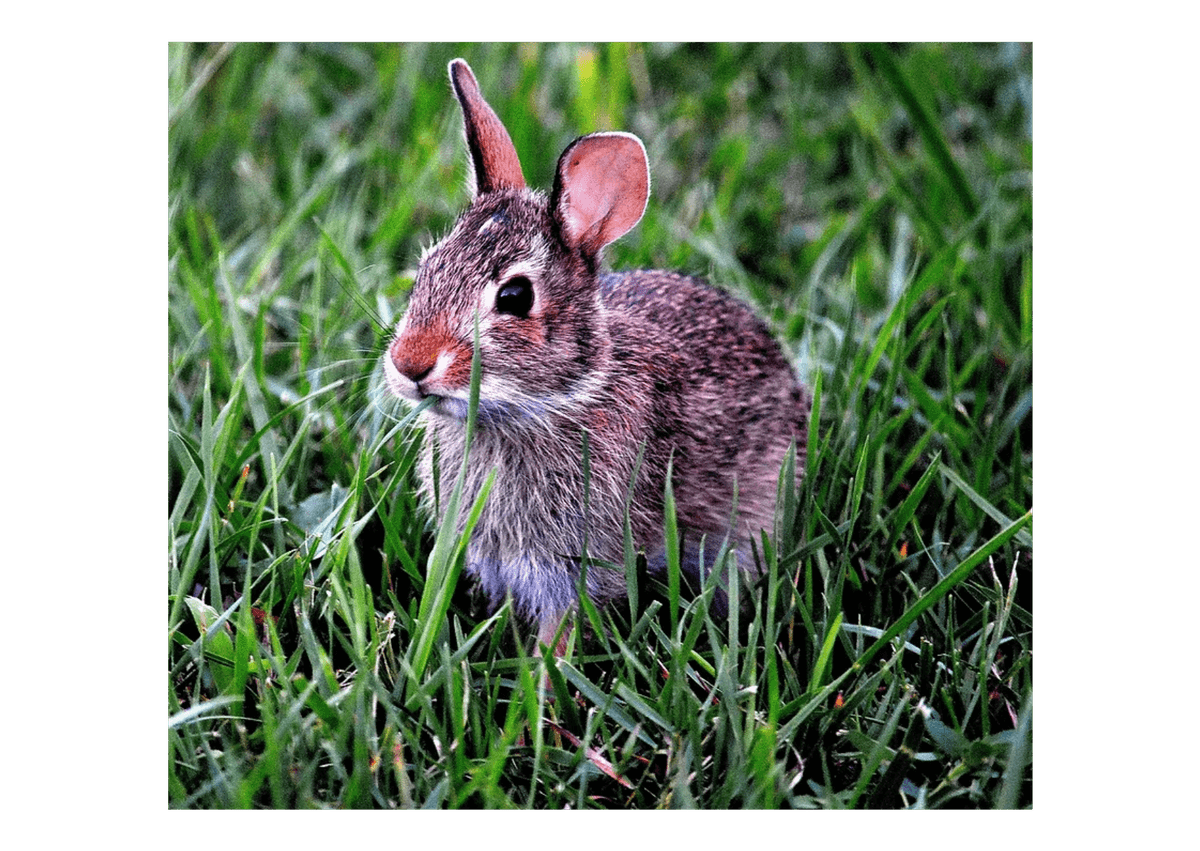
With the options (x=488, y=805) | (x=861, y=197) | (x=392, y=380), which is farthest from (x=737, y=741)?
(x=861, y=197)

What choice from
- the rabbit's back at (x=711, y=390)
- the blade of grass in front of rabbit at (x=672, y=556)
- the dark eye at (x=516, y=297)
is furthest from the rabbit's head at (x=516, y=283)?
the blade of grass in front of rabbit at (x=672, y=556)

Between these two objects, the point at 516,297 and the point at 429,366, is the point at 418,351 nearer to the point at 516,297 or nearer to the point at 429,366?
the point at 429,366

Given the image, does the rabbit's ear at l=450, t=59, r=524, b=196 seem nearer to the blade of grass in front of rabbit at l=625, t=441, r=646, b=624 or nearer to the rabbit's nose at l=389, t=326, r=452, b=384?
the rabbit's nose at l=389, t=326, r=452, b=384

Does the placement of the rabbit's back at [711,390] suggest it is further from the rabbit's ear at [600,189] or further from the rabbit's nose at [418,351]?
the rabbit's nose at [418,351]

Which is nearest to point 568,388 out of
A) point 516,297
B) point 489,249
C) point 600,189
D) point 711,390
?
point 516,297

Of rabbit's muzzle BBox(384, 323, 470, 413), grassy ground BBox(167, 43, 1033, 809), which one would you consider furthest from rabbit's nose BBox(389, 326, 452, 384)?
grassy ground BBox(167, 43, 1033, 809)

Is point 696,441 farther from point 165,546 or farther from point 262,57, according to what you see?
point 262,57
